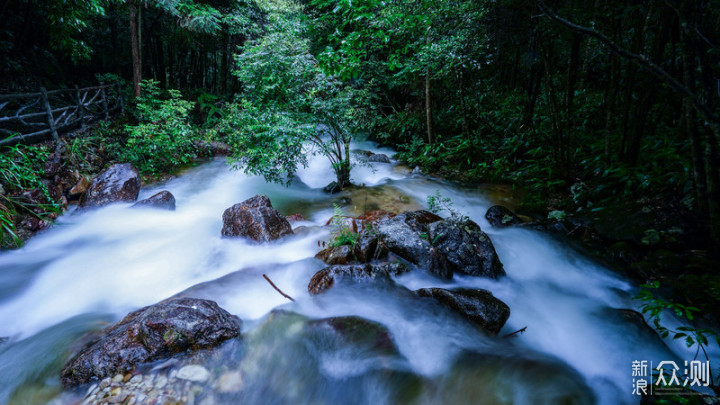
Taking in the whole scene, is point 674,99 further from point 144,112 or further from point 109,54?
point 109,54

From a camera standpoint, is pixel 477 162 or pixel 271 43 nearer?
pixel 271 43

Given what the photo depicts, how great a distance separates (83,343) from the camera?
126 inches

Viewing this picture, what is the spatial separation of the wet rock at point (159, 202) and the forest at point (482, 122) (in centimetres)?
152

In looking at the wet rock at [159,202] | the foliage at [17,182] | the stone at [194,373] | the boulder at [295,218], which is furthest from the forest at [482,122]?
the stone at [194,373]

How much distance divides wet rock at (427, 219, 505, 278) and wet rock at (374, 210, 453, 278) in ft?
0.52

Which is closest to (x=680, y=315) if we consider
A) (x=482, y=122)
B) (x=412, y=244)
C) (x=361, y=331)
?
(x=412, y=244)

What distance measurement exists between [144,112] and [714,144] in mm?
12850

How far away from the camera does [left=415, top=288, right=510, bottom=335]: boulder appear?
137 inches

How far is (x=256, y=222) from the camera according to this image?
550 cm

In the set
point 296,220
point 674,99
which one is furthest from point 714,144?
point 296,220

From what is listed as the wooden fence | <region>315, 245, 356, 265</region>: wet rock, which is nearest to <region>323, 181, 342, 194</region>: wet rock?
<region>315, 245, 356, 265</region>: wet rock

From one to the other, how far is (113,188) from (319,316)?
6655 mm

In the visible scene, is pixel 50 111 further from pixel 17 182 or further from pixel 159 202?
pixel 159 202

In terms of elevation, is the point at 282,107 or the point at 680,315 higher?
Answer: the point at 282,107
